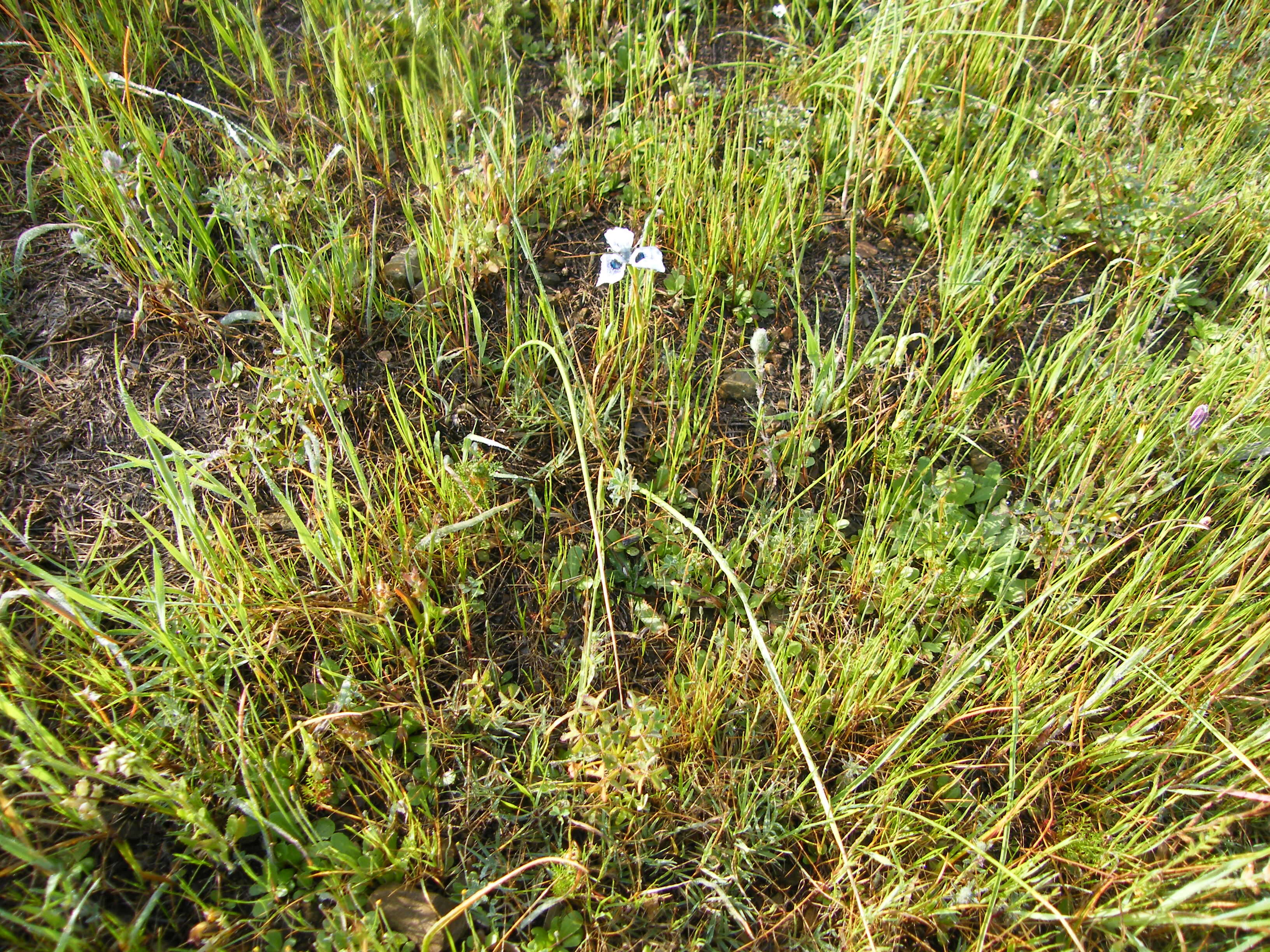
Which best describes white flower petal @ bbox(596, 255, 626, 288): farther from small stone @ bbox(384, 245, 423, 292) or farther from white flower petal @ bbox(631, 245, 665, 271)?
small stone @ bbox(384, 245, 423, 292)

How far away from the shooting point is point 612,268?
1819 millimetres

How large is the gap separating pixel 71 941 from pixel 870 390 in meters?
1.92

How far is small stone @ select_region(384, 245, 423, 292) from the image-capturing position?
2.08 m

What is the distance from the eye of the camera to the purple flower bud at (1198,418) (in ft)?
5.91

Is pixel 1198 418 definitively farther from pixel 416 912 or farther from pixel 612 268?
pixel 416 912

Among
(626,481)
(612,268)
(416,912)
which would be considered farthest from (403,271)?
(416,912)

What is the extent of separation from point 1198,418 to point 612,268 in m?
1.41

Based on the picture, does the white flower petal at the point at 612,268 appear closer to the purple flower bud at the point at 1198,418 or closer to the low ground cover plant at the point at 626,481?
the low ground cover plant at the point at 626,481

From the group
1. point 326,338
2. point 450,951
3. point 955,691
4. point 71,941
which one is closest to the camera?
point 71,941

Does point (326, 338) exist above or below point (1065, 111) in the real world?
below

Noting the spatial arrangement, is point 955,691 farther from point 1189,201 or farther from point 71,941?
point 1189,201

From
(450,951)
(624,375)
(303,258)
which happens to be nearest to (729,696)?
(450,951)

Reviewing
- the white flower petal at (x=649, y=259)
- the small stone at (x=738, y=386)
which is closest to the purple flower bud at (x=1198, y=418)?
the small stone at (x=738, y=386)

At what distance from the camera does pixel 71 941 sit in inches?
46.3
